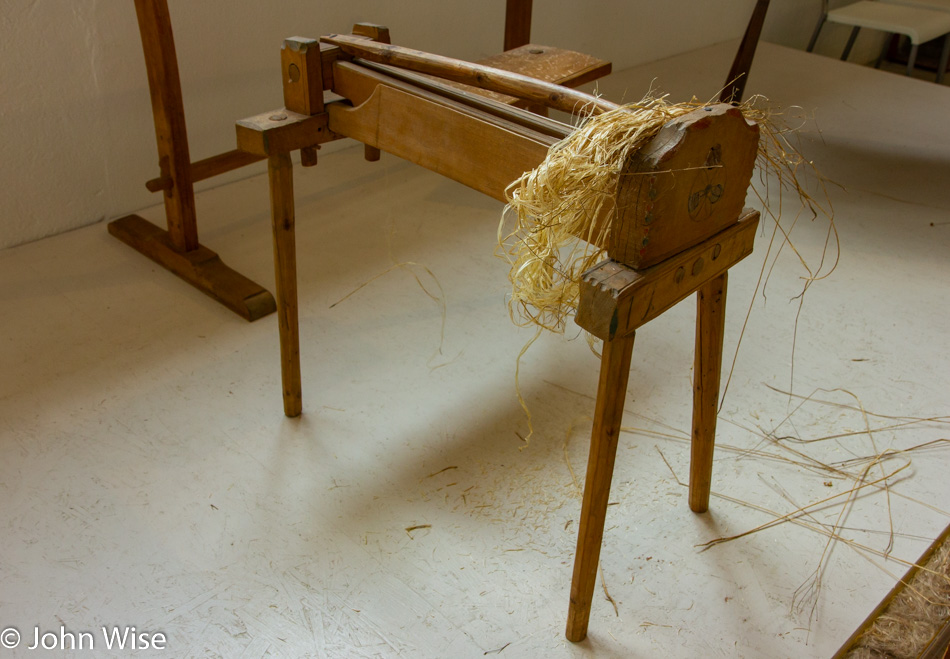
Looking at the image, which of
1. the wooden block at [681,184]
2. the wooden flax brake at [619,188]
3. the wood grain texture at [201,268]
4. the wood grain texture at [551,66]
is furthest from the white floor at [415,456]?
the wooden block at [681,184]

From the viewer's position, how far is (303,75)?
1563mm

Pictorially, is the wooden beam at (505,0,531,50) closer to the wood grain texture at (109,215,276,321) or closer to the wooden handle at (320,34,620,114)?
the wood grain texture at (109,215,276,321)

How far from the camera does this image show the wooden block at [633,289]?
1104 mm

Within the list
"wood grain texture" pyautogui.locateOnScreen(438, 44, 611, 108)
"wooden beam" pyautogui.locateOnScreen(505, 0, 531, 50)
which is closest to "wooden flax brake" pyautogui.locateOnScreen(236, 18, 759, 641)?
"wood grain texture" pyautogui.locateOnScreen(438, 44, 611, 108)

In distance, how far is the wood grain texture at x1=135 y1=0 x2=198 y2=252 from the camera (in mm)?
2121

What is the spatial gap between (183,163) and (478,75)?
3.87 feet

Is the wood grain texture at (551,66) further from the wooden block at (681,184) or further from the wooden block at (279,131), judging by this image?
the wooden block at (681,184)

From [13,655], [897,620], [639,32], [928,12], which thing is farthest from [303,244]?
[928,12]

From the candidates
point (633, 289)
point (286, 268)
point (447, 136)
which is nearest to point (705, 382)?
point (633, 289)

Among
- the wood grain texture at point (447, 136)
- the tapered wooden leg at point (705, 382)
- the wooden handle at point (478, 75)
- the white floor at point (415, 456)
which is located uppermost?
the wooden handle at point (478, 75)

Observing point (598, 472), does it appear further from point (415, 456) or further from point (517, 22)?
point (517, 22)

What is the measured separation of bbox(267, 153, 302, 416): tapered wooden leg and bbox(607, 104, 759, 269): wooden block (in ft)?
2.55

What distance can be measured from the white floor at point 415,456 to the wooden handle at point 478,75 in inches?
30.7

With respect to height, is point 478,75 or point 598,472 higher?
point 478,75
